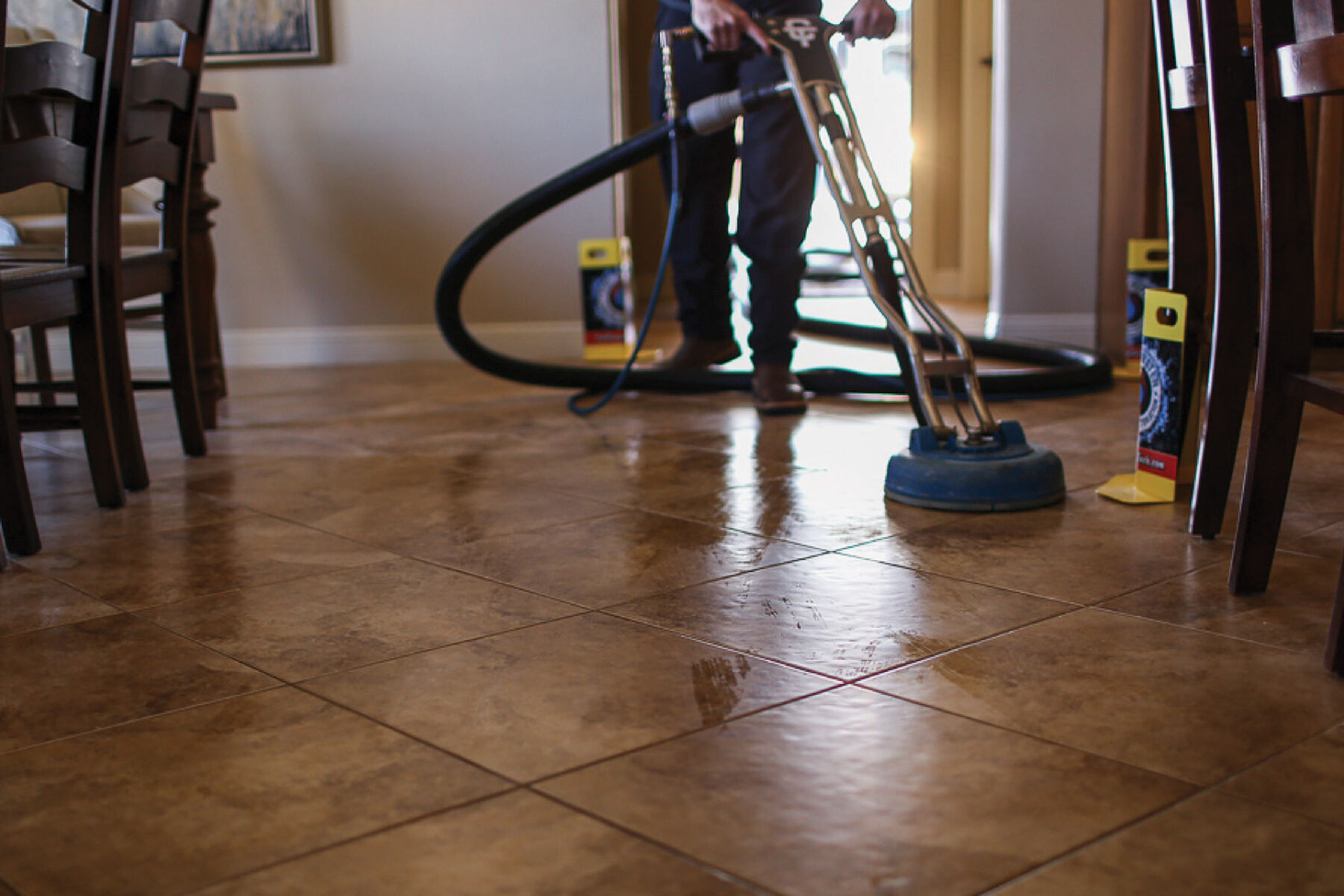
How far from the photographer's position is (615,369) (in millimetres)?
2781

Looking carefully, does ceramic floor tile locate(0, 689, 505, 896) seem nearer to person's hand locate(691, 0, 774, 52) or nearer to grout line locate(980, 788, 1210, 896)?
grout line locate(980, 788, 1210, 896)

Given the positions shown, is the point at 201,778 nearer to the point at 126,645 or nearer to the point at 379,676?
the point at 379,676

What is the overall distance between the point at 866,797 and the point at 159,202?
184 centimetres

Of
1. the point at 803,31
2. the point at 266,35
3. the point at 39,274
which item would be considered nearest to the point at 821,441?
the point at 803,31

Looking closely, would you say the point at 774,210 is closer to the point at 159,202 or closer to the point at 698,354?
the point at 698,354

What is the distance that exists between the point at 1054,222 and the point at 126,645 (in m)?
2.73

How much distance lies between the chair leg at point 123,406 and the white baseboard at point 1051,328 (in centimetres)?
221

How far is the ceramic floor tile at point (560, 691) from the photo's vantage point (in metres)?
0.98

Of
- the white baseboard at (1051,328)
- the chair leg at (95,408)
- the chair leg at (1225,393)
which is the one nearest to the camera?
the chair leg at (1225,393)

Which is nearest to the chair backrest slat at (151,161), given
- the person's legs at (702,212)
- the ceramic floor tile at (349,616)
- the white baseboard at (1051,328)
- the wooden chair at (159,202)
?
the wooden chair at (159,202)

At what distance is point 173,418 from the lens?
271 cm

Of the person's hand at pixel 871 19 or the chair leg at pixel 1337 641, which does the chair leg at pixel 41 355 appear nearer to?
the person's hand at pixel 871 19

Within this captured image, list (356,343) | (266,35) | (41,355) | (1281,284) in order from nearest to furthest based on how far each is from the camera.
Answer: (1281,284) < (41,355) < (266,35) < (356,343)

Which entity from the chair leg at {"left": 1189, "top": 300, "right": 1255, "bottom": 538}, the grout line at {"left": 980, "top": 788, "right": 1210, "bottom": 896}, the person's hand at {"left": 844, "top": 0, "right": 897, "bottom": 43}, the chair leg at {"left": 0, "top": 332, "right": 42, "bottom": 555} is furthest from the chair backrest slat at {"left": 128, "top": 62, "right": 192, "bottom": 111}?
the grout line at {"left": 980, "top": 788, "right": 1210, "bottom": 896}
